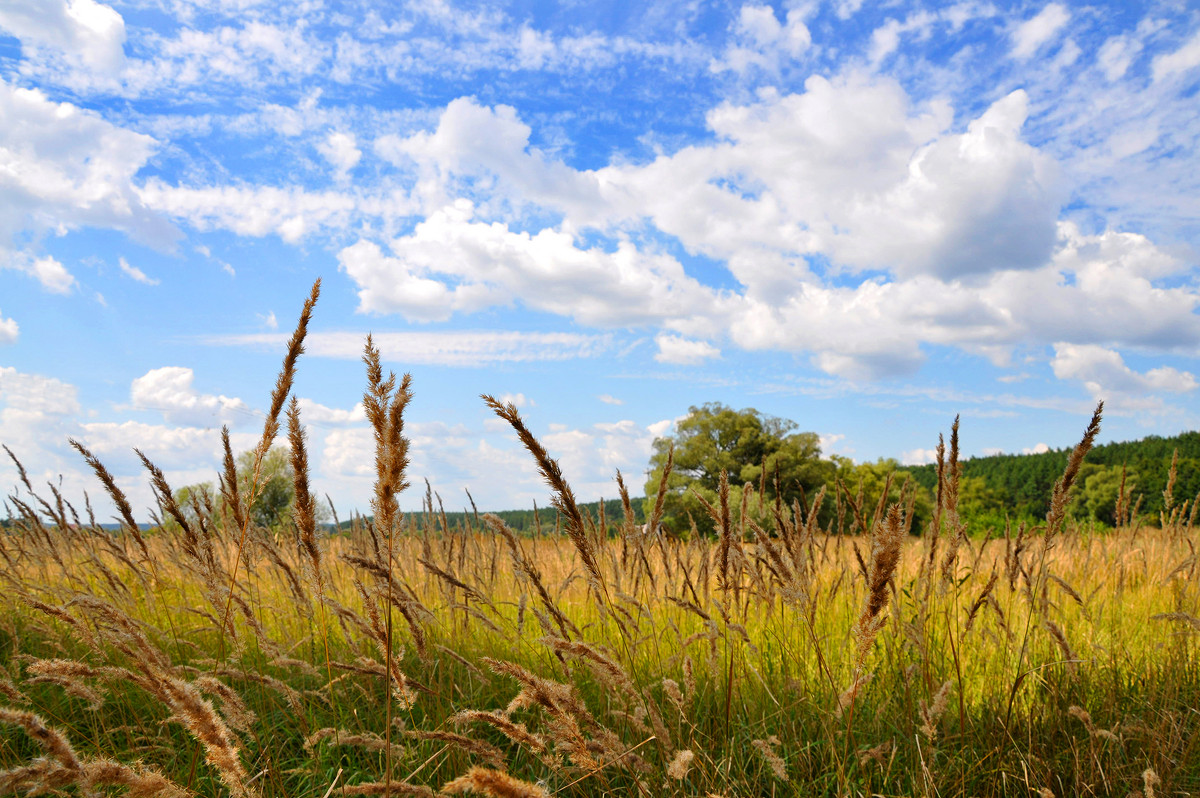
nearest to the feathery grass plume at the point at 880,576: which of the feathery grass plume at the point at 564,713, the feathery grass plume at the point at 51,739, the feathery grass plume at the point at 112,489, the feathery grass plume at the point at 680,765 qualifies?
the feathery grass plume at the point at 680,765

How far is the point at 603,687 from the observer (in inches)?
116

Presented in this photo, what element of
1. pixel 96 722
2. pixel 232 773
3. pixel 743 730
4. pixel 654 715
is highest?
pixel 232 773

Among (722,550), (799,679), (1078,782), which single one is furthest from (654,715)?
(1078,782)

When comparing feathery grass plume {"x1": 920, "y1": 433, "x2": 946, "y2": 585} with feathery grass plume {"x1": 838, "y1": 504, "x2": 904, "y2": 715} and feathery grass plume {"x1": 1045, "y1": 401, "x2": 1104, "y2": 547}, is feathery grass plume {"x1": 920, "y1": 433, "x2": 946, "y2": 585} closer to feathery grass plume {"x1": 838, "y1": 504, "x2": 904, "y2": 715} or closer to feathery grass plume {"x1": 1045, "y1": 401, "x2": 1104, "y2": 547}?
feathery grass plume {"x1": 1045, "y1": 401, "x2": 1104, "y2": 547}

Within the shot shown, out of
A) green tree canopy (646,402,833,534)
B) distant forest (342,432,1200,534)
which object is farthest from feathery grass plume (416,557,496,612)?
green tree canopy (646,402,833,534)

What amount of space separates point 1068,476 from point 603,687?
6.46ft

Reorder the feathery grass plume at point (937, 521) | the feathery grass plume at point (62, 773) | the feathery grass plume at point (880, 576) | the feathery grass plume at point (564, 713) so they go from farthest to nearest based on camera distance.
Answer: the feathery grass plume at point (937, 521) < the feathery grass plume at point (880, 576) < the feathery grass plume at point (564, 713) < the feathery grass plume at point (62, 773)

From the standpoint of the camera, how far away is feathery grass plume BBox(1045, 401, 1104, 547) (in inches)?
83.7

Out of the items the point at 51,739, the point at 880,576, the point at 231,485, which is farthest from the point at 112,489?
the point at 880,576

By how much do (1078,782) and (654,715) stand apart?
5.83 feet

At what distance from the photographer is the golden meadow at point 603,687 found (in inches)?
58.4

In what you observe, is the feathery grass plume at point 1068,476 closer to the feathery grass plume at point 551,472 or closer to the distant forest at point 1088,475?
the feathery grass plume at point 551,472

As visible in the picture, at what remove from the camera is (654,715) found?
179 cm

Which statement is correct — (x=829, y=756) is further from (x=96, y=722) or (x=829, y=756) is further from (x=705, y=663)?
(x=96, y=722)
